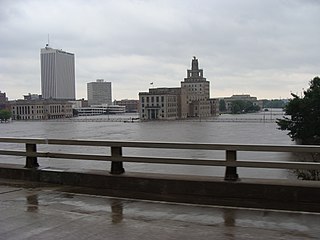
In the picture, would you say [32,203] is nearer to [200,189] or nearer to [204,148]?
[200,189]

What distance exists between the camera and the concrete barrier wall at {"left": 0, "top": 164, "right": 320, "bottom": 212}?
675cm

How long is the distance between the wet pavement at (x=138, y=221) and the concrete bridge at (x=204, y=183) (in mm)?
476

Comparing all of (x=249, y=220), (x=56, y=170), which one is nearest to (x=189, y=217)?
(x=249, y=220)

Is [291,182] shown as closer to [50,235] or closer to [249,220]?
[249,220]

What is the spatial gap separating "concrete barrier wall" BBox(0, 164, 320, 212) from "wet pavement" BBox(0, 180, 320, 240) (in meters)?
0.44

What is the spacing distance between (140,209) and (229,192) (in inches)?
59.8

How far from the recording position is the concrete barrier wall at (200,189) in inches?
266

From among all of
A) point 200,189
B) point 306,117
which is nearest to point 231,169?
point 200,189

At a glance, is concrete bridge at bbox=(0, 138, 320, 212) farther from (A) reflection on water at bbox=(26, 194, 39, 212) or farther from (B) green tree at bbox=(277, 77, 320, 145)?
(B) green tree at bbox=(277, 77, 320, 145)

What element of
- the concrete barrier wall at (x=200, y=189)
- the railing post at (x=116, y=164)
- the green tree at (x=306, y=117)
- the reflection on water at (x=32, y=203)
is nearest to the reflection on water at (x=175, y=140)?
the concrete barrier wall at (x=200, y=189)

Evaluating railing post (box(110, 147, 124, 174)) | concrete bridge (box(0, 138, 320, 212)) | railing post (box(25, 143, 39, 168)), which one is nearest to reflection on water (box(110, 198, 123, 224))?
concrete bridge (box(0, 138, 320, 212))

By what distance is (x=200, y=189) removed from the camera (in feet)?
24.3

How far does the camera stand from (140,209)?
6711 mm

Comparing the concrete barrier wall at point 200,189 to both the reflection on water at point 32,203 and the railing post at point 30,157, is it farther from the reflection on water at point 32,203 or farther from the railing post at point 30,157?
the reflection on water at point 32,203
